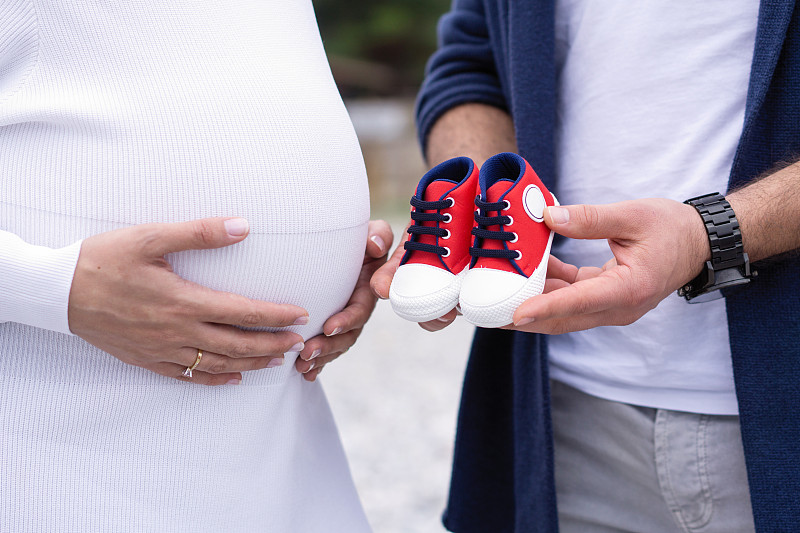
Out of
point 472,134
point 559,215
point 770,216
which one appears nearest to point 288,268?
point 559,215

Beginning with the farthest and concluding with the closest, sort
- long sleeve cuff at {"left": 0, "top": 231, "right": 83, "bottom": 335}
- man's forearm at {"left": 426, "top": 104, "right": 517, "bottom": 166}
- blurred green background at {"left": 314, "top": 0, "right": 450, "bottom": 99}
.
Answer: blurred green background at {"left": 314, "top": 0, "right": 450, "bottom": 99}, man's forearm at {"left": 426, "top": 104, "right": 517, "bottom": 166}, long sleeve cuff at {"left": 0, "top": 231, "right": 83, "bottom": 335}

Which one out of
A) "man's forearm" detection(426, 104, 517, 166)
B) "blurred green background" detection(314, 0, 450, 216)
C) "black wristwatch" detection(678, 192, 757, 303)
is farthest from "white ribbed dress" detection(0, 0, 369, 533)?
"blurred green background" detection(314, 0, 450, 216)

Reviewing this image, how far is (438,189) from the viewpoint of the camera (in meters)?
1.16

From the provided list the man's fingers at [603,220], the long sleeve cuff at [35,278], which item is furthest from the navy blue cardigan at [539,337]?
the long sleeve cuff at [35,278]

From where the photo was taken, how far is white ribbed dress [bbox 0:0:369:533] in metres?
0.93

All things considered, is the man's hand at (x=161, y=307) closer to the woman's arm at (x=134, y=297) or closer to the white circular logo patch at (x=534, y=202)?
the woman's arm at (x=134, y=297)

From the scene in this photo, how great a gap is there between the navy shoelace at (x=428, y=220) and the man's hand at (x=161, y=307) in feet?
0.85

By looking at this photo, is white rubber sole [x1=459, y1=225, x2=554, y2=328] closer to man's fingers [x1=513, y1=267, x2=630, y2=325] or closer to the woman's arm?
man's fingers [x1=513, y1=267, x2=630, y2=325]

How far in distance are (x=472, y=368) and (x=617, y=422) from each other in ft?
1.15

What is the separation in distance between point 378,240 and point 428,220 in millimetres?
197

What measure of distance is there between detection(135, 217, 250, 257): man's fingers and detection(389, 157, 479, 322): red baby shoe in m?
0.29

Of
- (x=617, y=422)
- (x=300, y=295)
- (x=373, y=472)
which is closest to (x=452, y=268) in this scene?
(x=300, y=295)

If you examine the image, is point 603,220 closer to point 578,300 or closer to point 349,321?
point 578,300

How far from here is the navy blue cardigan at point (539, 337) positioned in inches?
43.7
